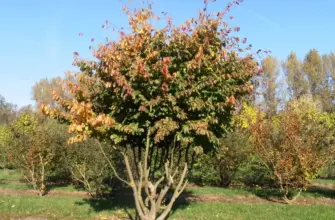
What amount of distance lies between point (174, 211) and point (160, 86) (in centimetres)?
476

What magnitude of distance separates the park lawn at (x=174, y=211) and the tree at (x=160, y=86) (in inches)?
116

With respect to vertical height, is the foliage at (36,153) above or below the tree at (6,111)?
below

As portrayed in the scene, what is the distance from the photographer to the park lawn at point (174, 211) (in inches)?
374

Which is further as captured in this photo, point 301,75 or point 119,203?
point 301,75

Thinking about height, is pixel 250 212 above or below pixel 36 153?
below

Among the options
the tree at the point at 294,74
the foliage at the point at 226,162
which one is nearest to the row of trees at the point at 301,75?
the tree at the point at 294,74

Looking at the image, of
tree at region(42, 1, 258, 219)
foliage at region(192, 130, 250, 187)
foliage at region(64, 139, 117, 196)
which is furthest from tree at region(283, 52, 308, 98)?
tree at region(42, 1, 258, 219)

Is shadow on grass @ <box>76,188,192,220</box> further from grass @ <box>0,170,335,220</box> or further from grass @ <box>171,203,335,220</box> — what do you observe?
grass @ <box>171,203,335,220</box>

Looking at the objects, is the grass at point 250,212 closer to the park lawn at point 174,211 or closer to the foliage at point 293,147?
the park lawn at point 174,211

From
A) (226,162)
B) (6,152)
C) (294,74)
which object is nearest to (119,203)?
(226,162)

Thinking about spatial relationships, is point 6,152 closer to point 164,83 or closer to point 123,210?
point 123,210

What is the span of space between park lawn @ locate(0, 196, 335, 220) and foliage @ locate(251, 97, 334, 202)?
4.68 ft

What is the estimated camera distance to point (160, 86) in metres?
6.54

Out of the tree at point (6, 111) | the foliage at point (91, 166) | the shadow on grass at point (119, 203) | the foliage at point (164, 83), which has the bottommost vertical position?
the shadow on grass at point (119, 203)
